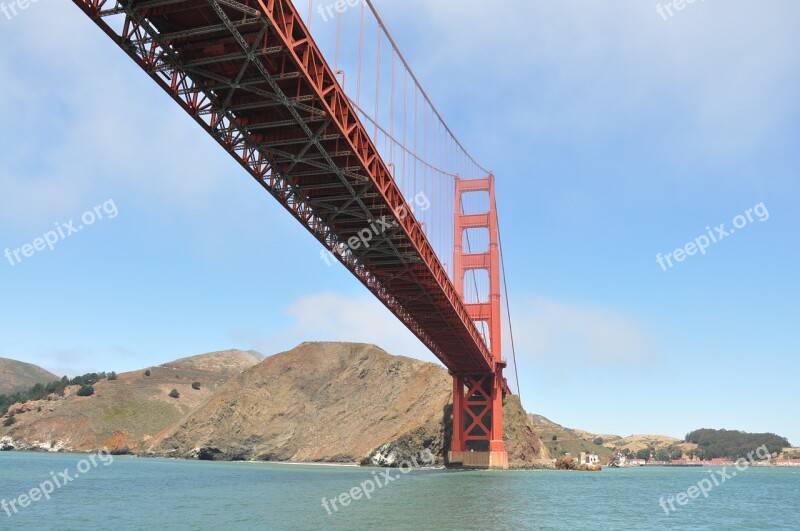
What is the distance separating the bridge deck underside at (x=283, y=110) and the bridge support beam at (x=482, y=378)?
23.0m

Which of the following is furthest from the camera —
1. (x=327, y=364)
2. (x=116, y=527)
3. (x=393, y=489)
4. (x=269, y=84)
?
(x=327, y=364)

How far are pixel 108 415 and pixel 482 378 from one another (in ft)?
265

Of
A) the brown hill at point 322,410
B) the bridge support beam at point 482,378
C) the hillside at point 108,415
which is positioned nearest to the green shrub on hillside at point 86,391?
the hillside at point 108,415

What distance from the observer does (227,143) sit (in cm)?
1994

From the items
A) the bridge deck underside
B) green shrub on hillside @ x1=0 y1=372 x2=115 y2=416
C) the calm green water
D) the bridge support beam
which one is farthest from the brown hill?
the bridge deck underside

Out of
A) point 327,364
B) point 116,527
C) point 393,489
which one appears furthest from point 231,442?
point 116,527

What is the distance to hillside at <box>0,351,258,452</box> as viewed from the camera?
10556cm

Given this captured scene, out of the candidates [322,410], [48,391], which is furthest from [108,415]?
[322,410]

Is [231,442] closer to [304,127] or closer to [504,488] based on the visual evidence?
[504,488]

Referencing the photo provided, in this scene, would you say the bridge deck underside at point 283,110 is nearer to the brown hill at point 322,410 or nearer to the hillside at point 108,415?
the brown hill at point 322,410

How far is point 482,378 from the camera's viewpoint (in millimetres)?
57812

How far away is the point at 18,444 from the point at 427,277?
328 feet

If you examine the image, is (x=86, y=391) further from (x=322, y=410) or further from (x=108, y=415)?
(x=322, y=410)

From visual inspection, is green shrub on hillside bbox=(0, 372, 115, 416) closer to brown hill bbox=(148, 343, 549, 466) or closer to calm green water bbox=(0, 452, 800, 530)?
brown hill bbox=(148, 343, 549, 466)
